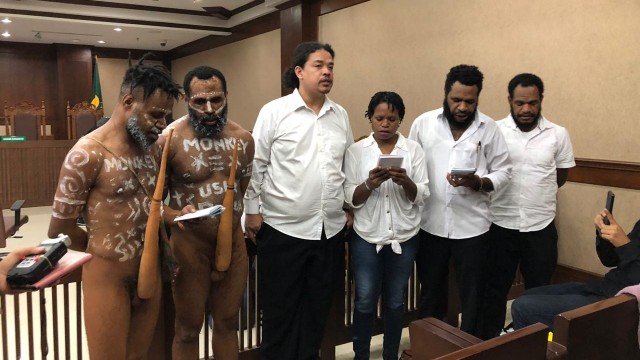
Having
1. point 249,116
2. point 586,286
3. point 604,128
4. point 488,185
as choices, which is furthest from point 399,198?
point 249,116

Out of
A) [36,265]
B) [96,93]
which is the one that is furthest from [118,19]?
[36,265]

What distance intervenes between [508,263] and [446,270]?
423 millimetres

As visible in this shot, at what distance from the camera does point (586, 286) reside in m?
2.11

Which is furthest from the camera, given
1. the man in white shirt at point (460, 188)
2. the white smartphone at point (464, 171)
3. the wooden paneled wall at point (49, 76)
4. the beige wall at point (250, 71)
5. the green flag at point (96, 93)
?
the wooden paneled wall at point (49, 76)

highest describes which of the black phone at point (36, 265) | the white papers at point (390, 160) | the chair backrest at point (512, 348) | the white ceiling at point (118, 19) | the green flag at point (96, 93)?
the white ceiling at point (118, 19)

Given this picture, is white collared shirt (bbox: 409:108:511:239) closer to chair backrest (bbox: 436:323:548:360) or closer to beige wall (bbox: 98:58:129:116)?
chair backrest (bbox: 436:323:548:360)

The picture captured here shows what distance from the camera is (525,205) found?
106 inches

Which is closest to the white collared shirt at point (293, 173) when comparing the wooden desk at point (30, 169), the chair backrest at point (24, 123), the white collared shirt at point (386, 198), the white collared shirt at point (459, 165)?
the white collared shirt at point (386, 198)

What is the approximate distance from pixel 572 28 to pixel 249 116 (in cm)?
672

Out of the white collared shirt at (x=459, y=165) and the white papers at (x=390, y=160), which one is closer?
the white papers at (x=390, y=160)

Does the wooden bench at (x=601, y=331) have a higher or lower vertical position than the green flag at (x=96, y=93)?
lower

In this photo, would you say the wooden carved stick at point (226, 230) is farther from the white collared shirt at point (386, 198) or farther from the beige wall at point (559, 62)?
the beige wall at point (559, 62)

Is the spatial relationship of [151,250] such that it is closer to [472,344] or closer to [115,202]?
[115,202]

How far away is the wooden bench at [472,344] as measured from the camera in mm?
941
